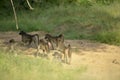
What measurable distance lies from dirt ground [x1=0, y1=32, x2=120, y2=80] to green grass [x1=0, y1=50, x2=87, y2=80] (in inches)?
18.7

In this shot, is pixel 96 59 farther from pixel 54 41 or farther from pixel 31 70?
pixel 31 70

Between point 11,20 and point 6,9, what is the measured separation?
7.47 feet

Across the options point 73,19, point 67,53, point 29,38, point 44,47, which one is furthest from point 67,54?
point 73,19

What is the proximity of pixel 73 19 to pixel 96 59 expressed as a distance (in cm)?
568

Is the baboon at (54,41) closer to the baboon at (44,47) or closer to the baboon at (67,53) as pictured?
the baboon at (44,47)

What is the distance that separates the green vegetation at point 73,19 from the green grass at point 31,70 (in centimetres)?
456

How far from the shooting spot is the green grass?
356 inches

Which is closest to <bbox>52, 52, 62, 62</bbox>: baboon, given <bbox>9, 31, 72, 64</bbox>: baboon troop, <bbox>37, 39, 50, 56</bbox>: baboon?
<bbox>9, 31, 72, 64</bbox>: baboon troop

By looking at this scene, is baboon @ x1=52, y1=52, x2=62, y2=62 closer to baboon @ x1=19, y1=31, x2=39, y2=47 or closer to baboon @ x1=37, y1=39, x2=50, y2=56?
baboon @ x1=37, y1=39, x2=50, y2=56

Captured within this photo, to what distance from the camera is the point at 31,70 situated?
31.2 ft

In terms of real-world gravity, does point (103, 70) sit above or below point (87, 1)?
below

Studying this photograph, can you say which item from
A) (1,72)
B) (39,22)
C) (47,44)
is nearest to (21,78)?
(1,72)

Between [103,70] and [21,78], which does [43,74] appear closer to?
[21,78]

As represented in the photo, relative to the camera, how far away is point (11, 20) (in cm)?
1973
